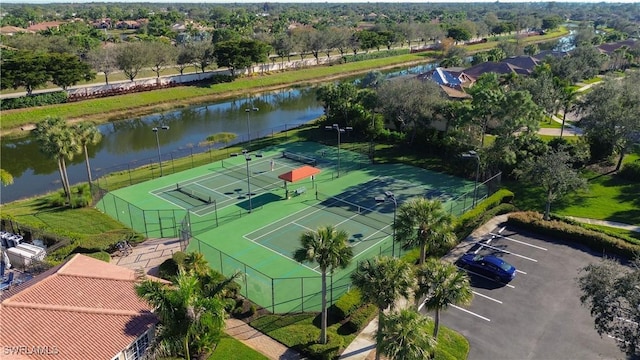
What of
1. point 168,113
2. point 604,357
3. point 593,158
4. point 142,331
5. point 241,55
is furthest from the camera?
point 241,55

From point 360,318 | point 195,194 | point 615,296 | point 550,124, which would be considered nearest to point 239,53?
point 550,124

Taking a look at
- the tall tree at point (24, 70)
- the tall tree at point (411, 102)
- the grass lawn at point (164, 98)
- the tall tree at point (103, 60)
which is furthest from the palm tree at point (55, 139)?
the tall tree at point (103, 60)

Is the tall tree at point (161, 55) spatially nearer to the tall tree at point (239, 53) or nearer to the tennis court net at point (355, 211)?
the tall tree at point (239, 53)

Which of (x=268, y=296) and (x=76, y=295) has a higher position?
(x=76, y=295)

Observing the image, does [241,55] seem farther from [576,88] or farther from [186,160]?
[576,88]

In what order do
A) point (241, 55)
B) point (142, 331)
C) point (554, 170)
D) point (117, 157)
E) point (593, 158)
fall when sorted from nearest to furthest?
point (142, 331) → point (554, 170) → point (593, 158) → point (117, 157) → point (241, 55)

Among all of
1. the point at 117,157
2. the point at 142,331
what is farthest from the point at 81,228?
the point at 117,157

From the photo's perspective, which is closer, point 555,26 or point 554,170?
point 554,170
